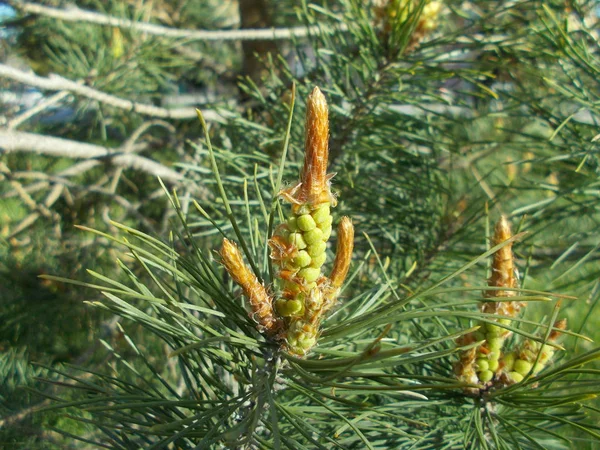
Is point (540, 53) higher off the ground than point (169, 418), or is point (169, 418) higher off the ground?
point (540, 53)

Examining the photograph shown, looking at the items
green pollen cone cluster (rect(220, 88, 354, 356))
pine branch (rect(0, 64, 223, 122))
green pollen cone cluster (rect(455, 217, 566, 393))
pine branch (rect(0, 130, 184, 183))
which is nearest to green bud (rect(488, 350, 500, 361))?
green pollen cone cluster (rect(455, 217, 566, 393))

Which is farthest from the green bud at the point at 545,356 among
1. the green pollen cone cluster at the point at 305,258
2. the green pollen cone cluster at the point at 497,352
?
the green pollen cone cluster at the point at 305,258

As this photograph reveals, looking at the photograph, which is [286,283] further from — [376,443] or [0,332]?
[0,332]

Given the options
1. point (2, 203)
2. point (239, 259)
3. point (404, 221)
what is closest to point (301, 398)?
point (239, 259)

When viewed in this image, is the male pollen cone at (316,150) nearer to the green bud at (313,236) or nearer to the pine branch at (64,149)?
the green bud at (313,236)

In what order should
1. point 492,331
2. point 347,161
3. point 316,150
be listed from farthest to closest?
point 347,161 < point 492,331 < point 316,150

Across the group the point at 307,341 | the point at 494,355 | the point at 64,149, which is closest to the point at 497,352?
the point at 494,355

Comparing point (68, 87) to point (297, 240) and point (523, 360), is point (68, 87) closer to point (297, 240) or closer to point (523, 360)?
point (297, 240)
